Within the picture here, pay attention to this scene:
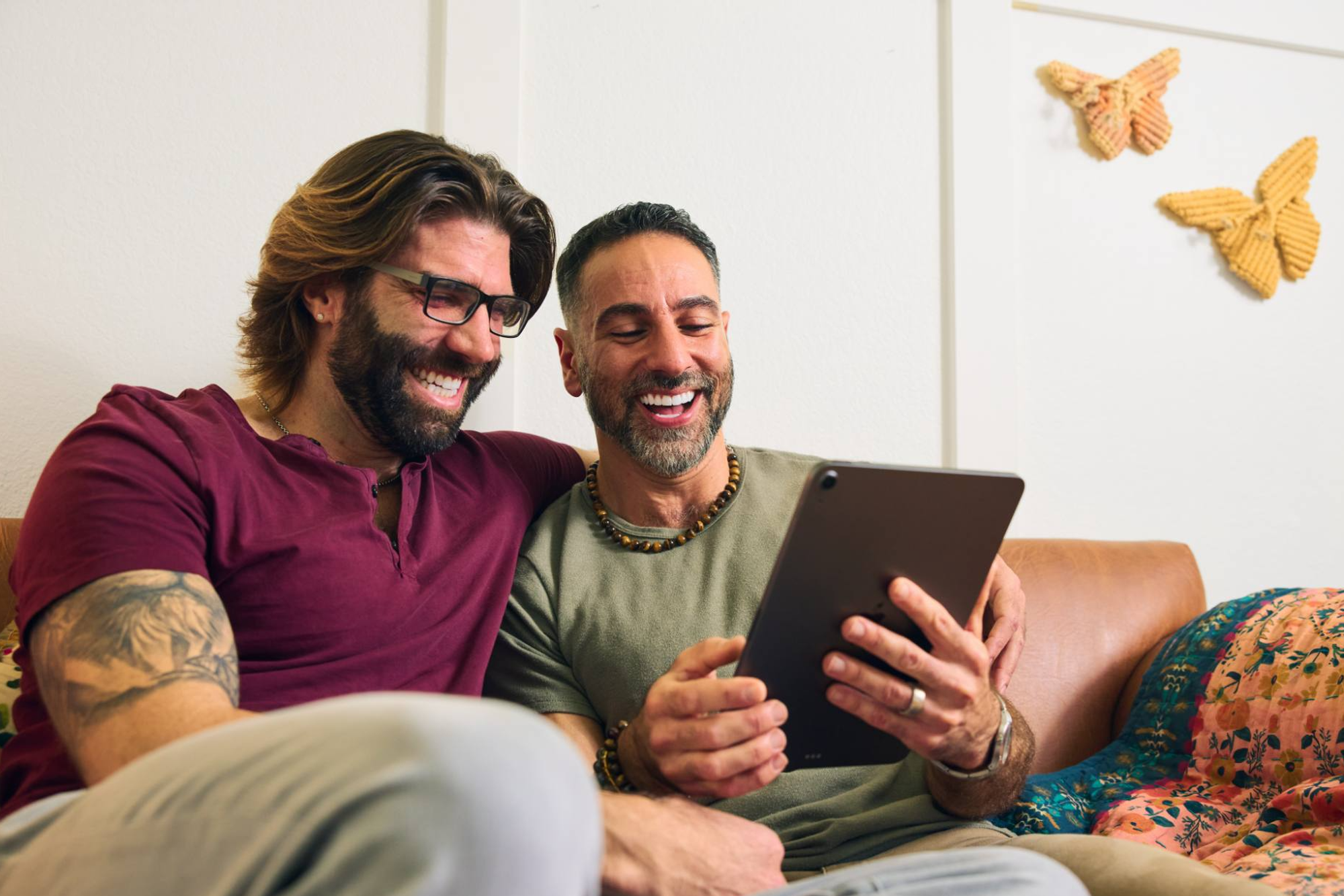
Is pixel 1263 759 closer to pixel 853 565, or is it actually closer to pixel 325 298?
pixel 853 565

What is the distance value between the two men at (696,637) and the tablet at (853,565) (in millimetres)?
25

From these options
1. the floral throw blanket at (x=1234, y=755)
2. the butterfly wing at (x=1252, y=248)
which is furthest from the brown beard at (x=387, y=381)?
the butterfly wing at (x=1252, y=248)

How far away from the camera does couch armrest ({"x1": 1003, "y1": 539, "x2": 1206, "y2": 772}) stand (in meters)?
1.94

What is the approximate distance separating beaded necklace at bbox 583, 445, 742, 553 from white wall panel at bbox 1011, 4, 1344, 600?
1076 millimetres

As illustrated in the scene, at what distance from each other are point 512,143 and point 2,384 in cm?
102

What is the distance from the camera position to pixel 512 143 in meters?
2.10

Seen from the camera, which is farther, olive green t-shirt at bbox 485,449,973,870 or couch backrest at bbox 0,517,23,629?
couch backrest at bbox 0,517,23,629

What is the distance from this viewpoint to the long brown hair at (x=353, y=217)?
4.98 ft

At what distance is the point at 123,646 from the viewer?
3.33ft

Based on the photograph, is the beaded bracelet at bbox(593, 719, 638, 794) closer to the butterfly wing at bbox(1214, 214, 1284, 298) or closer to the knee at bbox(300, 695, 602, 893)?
the knee at bbox(300, 695, 602, 893)

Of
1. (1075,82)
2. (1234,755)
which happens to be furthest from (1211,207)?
(1234,755)

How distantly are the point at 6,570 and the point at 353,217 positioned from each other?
77 centimetres

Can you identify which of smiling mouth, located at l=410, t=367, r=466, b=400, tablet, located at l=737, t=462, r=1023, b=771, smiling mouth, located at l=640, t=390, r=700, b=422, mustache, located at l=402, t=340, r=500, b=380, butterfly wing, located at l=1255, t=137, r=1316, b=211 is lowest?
tablet, located at l=737, t=462, r=1023, b=771

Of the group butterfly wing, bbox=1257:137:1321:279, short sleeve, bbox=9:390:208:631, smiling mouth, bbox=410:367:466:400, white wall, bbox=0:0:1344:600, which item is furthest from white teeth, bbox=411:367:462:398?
butterfly wing, bbox=1257:137:1321:279
